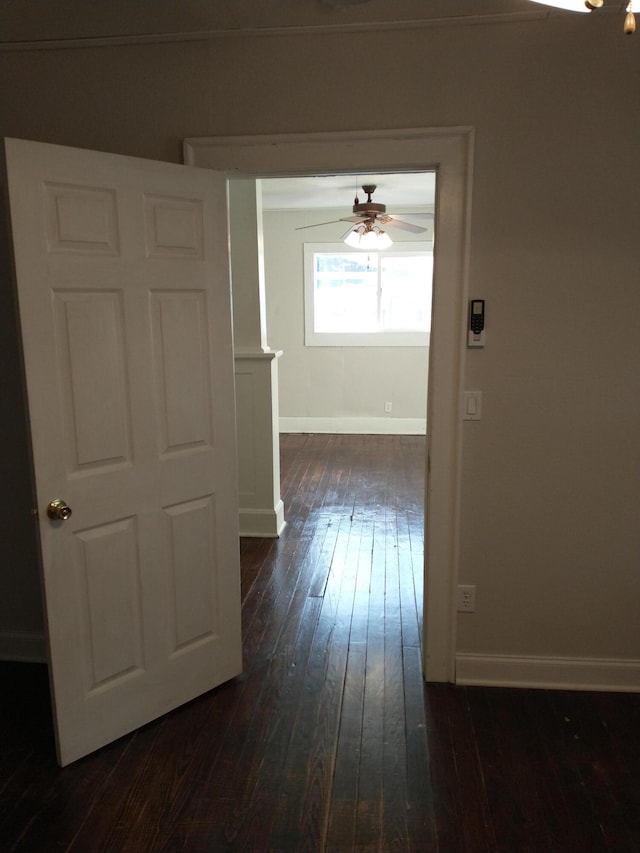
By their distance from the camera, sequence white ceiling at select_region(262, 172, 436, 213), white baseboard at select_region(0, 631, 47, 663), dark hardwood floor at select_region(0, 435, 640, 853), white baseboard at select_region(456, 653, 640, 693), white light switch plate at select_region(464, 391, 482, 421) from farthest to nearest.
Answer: white ceiling at select_region(262, 172, 436, 213) → white baseboard at select_region(0, 631, 47, 663) → white baseboard at select_region(456, 653, 640, 693) → white light switch plate at select_region(464, 391, 482, 421) → dark hardwood floor at select_region(0, 435, 640, 853)

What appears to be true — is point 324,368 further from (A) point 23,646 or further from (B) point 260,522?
(A) point 23,646

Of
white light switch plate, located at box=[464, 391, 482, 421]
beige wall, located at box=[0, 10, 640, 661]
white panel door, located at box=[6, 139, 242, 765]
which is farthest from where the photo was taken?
white light switch plate, located at box=[464, 391, 482, 421]

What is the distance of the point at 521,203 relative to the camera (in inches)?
91.2

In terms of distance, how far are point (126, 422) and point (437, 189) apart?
1395 millimetres

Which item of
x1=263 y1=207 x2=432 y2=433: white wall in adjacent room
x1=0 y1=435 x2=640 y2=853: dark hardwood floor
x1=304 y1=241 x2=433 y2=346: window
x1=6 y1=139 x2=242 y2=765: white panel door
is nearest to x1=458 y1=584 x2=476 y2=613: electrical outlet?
x1=0 y1=435 x2=640 y2=853: dark hardwood floor

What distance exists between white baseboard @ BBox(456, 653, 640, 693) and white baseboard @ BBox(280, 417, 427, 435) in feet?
16.1

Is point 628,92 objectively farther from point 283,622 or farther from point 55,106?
point 283,622

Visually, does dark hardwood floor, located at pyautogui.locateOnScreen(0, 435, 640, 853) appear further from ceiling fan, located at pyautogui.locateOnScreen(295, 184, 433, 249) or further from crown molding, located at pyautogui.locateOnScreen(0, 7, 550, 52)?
ceiling fan, located at pyautogui.locateOnScreen(295, 184, 433, 249)

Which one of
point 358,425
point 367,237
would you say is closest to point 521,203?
point 367,237

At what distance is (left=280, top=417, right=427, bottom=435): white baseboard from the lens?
24.6 ft

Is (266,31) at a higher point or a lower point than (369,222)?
higher

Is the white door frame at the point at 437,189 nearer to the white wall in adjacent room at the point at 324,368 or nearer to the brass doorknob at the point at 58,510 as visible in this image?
the brass doorknob at the point at 58,510

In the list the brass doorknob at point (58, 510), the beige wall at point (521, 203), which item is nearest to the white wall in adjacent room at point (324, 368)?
the beige wall at point (521, 203)

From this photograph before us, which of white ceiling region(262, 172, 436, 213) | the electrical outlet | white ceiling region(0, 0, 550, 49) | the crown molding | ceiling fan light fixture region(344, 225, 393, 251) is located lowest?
the electrical outlet
